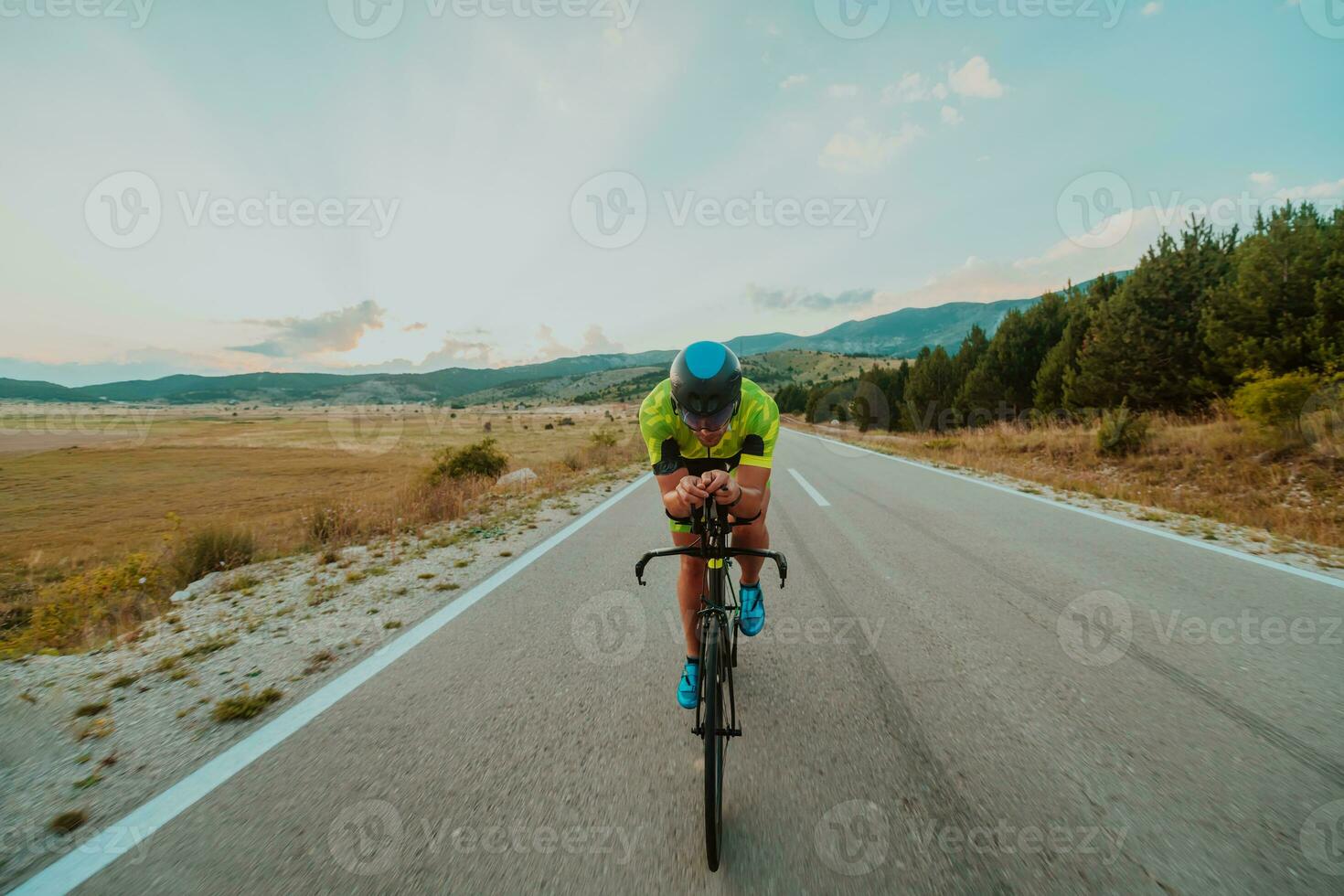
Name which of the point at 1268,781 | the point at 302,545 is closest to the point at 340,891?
the point at 1268,781

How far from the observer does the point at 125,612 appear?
4.91 m

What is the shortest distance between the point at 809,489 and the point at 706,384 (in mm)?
8115

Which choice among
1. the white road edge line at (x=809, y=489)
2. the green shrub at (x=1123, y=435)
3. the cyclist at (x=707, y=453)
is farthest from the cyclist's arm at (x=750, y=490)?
the green shrub at (x=1123, y=435)

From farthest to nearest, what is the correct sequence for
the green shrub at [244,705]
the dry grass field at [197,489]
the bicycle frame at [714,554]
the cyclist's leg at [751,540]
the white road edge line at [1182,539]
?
1. the dry grass field at [197,489]
2. the white road edge line at [1182,539]
3. the cyclist's leg at [751,540]
4. the green shrub at [244,705]
5. the bicycle frame at [714,554]

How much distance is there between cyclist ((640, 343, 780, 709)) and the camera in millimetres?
2346

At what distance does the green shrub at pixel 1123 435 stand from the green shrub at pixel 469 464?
55.5ft

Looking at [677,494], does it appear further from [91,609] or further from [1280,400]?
Answer: [1280,400]

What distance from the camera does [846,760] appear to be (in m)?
2.29

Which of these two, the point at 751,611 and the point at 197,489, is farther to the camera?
the point at 197,489

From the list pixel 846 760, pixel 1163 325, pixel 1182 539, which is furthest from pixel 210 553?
pixel 1163 325

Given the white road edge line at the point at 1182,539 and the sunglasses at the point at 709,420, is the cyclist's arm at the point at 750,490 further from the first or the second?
the white road edge line at the point at 1182,539

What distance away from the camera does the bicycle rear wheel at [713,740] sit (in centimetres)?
174

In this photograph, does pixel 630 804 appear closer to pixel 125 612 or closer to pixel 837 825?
pixel 837 825

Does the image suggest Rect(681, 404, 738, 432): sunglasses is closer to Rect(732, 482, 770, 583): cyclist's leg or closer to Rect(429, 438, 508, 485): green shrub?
Rect(732, 482, 770, 583): cyclist's leg
